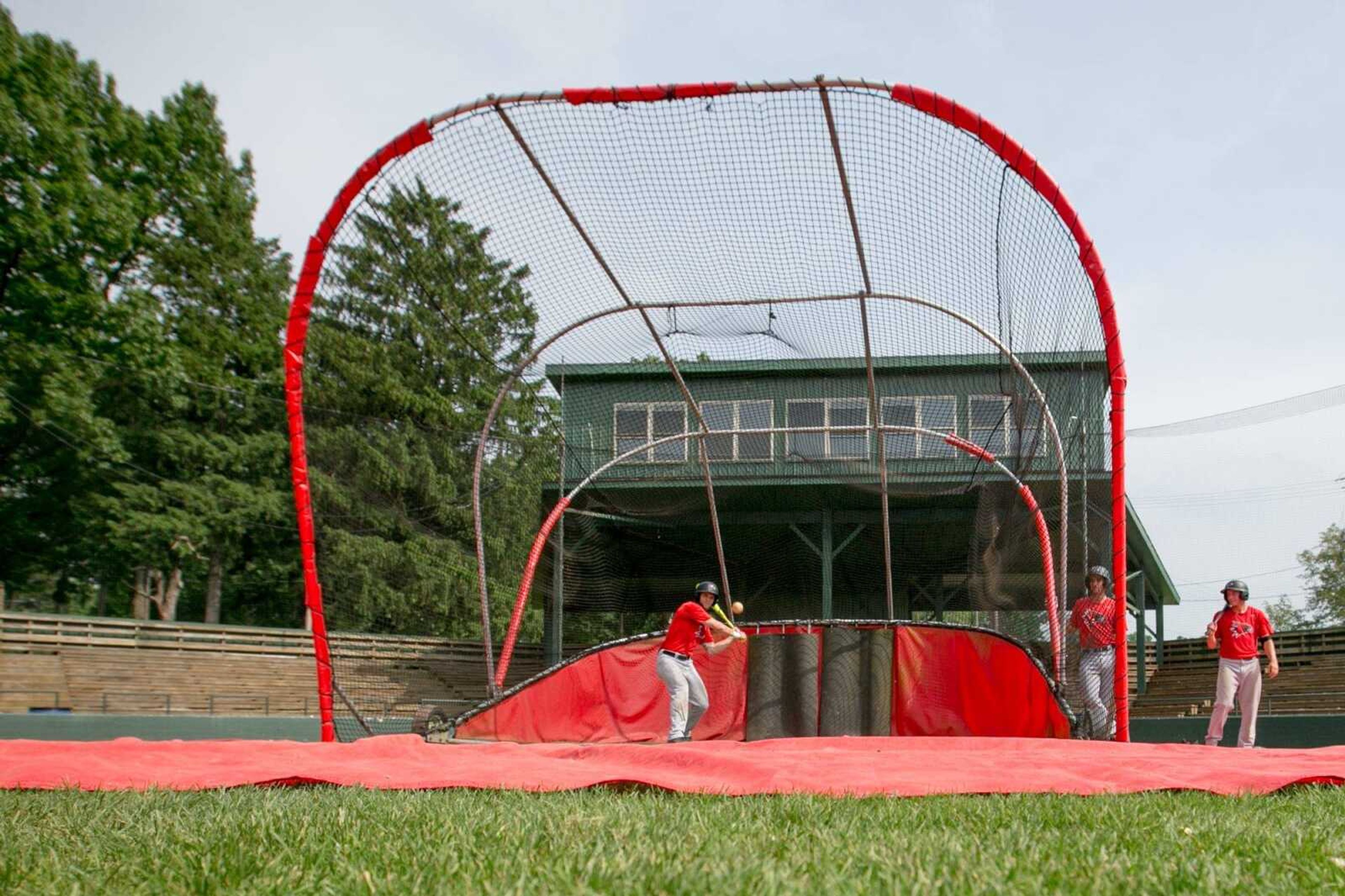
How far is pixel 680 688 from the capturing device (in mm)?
11586

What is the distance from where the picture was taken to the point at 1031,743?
351 inches

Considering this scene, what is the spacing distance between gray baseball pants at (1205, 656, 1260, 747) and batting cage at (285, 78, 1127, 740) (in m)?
1.35

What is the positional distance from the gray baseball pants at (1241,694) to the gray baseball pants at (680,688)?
459 centimetres

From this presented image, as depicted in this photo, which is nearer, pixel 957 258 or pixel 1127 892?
pixel 1127 892

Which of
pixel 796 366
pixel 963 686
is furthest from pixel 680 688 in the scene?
pixel 796 366

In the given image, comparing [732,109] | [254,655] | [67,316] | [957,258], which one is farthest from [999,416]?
[67,316]

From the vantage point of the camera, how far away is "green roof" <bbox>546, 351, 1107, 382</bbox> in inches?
454

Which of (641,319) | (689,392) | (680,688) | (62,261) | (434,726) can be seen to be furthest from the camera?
(62,261)

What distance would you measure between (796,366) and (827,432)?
7.37 ft

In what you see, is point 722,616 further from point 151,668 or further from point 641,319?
point 151,668

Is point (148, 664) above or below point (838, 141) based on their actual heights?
below

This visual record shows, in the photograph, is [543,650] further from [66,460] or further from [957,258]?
[66,460]

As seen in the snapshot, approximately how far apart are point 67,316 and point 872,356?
24.0 metres

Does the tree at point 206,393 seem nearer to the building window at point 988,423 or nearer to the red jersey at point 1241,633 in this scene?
the building window at point 988,423
